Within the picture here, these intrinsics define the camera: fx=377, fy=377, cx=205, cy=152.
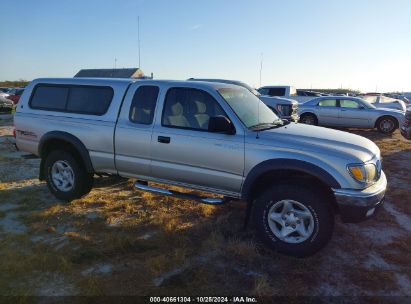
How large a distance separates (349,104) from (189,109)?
41.1 ft

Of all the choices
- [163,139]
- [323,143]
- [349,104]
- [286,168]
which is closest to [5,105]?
[349,104]

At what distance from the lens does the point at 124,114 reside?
5.26 metres

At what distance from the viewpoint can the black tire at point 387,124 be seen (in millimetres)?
15008

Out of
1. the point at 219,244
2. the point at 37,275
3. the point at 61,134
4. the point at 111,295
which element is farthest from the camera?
the point at 61,134

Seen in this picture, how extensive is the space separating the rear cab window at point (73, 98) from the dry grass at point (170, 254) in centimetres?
148

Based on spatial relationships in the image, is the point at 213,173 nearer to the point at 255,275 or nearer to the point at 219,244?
the point at 219,244

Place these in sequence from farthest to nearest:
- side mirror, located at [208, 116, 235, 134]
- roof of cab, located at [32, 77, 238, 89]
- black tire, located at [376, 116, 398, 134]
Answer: black tire, located at [376, 116, 398, 134], roof of cab, located at [32, 77, 238, 89], side mirror, located at [208, 116, 235, 134]

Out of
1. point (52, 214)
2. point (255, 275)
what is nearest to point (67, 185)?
point (52, 214)

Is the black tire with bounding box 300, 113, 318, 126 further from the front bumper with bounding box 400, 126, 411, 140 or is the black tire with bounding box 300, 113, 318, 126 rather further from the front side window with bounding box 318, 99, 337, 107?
the front bumper with bounding box 400, 126, 411, 140

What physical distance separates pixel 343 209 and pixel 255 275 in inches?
45.3

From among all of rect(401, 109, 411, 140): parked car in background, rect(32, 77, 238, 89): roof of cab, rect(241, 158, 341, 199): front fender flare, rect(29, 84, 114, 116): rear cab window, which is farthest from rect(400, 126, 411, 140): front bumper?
rect(29, 84, 114, 116): rear cab window

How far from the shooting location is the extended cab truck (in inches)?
160

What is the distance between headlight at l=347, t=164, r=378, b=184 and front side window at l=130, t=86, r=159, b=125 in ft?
8.46

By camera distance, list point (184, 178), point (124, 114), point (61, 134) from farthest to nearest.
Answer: point (61, 134) → point (124, 114) → point (184, 178)
